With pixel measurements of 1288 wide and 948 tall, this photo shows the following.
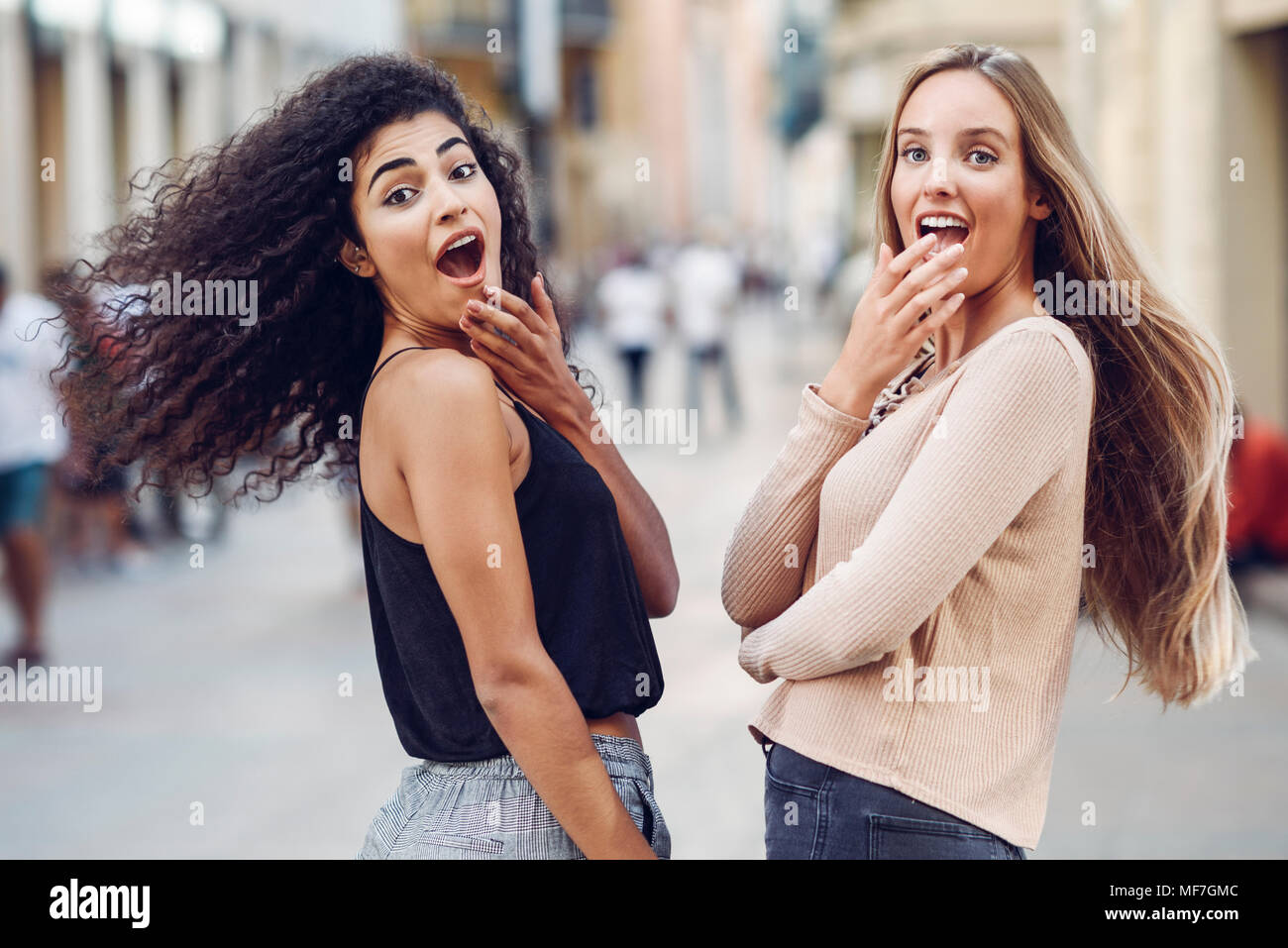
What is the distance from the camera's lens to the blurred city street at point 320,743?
5.12 metres

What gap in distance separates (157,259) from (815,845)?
1254mm

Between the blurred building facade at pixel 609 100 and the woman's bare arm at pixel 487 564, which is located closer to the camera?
the woman's bare arm at pixel 487 564

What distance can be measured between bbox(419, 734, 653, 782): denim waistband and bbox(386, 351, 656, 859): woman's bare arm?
0.29ft

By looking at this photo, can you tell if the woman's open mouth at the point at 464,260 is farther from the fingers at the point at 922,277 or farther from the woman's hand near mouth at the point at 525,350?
the fingers at the point at 922,277

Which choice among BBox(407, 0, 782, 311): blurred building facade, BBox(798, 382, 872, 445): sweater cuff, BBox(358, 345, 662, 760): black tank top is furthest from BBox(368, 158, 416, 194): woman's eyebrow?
BBox(407, 0, 782, 311): blurred building facade

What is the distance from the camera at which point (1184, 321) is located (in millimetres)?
2068

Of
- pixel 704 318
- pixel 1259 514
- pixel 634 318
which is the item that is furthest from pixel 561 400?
pixel 704 318

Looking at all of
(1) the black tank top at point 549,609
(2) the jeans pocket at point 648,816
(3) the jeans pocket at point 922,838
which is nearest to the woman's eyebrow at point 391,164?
(1) the black tank top at point 549,609

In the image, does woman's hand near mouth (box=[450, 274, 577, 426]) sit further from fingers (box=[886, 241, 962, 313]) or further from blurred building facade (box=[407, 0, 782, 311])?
blurred building facade (box=[407, 0, 782, 311])

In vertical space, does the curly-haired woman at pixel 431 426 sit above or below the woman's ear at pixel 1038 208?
below

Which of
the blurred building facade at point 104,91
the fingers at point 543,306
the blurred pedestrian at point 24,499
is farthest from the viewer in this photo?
the blurred building facade at point 104,91

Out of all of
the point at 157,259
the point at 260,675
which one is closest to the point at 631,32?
the point at 260,675

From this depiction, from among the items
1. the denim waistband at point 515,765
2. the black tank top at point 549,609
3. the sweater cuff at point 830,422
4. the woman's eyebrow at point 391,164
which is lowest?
the denim waistband at point 515,765

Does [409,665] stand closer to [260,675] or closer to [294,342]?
[294,342]
